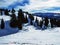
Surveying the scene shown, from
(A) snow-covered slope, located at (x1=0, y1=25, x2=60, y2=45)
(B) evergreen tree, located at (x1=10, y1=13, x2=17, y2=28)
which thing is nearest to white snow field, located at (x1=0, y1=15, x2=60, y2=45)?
(A) snow-covered slope, located at (x1=0, y1=25, x2=60, y2=45)

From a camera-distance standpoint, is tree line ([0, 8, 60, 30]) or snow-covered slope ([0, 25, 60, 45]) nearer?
snow-covered slope ([0, 25, 60, 45])

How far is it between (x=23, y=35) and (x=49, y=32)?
370mm

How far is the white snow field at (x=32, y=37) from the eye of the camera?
2.63m

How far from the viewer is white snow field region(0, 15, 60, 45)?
2627 mm

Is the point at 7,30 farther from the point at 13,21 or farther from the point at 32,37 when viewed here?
the point at 32,37

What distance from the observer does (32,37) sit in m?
2.72

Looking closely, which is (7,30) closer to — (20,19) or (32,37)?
(20,19)

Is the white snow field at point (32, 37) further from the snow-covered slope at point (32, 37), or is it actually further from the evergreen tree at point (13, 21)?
the evergreen tree at point (13, 21)

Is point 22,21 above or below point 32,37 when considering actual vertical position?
above

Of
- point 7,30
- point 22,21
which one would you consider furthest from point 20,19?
point 7,30

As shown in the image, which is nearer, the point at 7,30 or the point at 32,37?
the point at 32,37

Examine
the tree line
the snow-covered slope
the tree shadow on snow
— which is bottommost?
the snow-covered slope

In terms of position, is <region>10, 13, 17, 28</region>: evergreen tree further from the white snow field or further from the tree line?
the white snow field

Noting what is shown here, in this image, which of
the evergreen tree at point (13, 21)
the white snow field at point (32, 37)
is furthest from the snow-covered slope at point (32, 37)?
the evergreen tree at point (13, 21)
